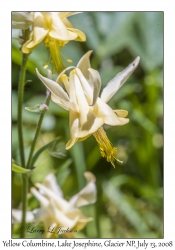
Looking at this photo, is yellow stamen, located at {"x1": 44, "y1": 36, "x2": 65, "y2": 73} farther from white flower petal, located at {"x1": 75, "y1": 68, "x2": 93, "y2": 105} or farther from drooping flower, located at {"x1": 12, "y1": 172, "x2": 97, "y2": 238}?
drooping flower, located at {"x1": 12, "y1": 172, "x2": 97, "y2": 238}

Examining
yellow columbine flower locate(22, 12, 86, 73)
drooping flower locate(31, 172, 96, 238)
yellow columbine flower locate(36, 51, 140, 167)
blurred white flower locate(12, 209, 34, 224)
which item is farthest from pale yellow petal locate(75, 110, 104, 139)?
blurred white flower locate(12, 209, 34, 224)

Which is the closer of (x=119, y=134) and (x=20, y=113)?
(x=20, y=113)

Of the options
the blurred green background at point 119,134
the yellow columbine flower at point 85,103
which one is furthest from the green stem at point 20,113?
the blurred green background at point 119,134

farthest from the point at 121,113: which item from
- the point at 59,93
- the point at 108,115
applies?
the point at 59,93

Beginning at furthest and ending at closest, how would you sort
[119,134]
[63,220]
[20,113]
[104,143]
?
[119,134] → [63,220] → [20,113] → [104,143]

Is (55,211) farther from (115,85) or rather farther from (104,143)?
(115,85)
